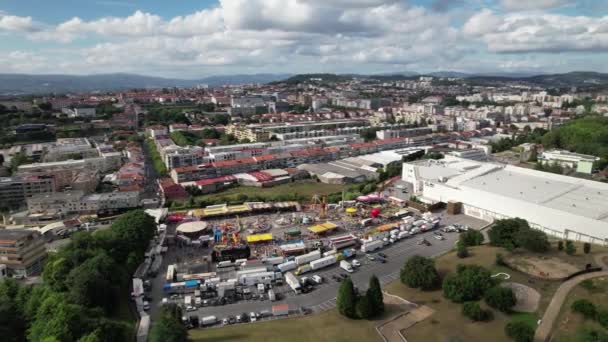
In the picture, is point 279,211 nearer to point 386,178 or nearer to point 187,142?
point 386,178

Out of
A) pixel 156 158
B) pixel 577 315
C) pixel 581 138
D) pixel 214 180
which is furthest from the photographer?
pixel 156 158

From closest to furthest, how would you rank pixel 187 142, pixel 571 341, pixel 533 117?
pixel 571 341
pixel 187 142
pixel 533 117

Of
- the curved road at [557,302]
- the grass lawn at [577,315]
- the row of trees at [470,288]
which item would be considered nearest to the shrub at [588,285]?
the grass lawn at [577,315]

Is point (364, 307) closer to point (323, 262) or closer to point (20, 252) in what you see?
point (323, 262)

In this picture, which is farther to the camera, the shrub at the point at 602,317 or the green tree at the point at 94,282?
the green tree at the point at 94,282

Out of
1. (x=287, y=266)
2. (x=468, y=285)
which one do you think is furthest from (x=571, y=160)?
(x=287, y=266)

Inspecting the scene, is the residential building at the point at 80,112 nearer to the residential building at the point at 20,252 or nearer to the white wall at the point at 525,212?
the residential building at the point at 20,252

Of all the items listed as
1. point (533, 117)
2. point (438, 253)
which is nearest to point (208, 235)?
point (438, 253)
